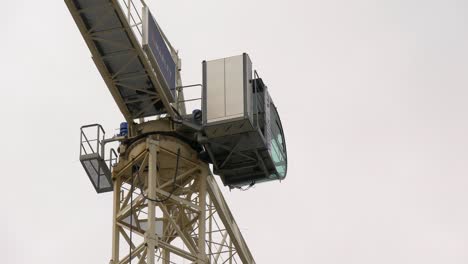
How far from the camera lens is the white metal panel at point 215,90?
47219 mm

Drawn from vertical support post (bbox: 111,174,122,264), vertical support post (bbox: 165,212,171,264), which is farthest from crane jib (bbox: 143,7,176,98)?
vertical support post (bbox: 165,212,171,264)

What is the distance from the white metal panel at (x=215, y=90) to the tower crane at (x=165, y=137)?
0.03 meters

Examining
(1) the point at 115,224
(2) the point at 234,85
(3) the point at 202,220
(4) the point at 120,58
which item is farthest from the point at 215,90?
(1) the point at 115,224

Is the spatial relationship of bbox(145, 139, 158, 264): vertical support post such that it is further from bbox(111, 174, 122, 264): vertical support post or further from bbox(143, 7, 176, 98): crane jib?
bbox(143, 7, 176, 98): crane jib

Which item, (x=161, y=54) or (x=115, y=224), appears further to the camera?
(x=161, y=54)

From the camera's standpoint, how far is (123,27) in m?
46.0

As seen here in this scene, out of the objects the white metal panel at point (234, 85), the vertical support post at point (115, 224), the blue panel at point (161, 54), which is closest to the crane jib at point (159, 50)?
the blue panel at point (161, 54)

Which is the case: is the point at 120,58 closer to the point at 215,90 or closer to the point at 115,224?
the point at 215,90

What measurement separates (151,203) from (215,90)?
13.2 ft

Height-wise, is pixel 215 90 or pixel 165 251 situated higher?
pixel 215 90

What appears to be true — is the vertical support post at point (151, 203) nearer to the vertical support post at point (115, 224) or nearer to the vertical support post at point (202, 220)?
the vertical support post at point (115, 224)

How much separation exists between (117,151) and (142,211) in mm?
2273

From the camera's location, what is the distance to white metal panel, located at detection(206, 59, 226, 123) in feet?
155

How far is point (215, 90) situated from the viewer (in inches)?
1871
